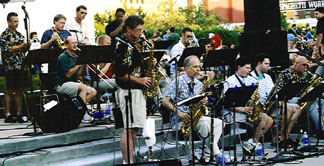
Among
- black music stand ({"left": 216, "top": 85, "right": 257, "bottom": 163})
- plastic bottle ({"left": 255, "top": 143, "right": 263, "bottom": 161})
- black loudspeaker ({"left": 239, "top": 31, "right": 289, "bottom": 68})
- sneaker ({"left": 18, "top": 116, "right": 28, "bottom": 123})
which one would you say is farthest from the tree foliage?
black music stand ({"left": 216, "top": 85, "right": 257, "bottom": 163})

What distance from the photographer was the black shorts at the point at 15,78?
11961mm

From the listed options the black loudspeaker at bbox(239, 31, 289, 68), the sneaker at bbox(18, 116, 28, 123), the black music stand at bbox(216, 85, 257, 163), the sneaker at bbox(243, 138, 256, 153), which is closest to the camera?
the black music stand at bbox(216, 85, 257, 163)

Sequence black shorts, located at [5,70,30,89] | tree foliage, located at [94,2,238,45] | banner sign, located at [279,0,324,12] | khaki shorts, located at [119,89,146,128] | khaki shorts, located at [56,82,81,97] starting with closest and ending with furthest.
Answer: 1. khaki shorts, located at [119,89,146,128]
2. khaki shorts, located at [56,82,81,97]
3. black shorts, located at [5,70,30,89]
4. tree foliage, located at [94,2,238,45]
5. banner sign, located at [279,0,324,12]

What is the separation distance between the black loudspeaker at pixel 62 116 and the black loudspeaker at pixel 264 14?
15.1 ft

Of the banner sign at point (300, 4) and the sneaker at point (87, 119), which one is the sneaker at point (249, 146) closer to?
the sneaker at point (87, 119)

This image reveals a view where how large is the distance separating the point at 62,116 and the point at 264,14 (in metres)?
5.12

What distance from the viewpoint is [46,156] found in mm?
9508

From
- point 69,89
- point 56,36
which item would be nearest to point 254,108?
point 69,89

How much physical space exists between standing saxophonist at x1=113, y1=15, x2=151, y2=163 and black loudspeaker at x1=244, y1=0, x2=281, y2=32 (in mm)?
4758

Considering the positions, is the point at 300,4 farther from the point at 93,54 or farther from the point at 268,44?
the point at 93,54

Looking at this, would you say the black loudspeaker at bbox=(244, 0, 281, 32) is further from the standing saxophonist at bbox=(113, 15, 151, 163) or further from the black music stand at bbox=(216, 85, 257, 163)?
the standing saxophonist at bbox=(113, 15, 151, 163)

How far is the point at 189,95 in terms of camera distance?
10344 millimetres

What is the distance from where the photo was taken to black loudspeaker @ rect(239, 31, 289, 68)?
13.1 meters

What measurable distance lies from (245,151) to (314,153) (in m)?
1.48
